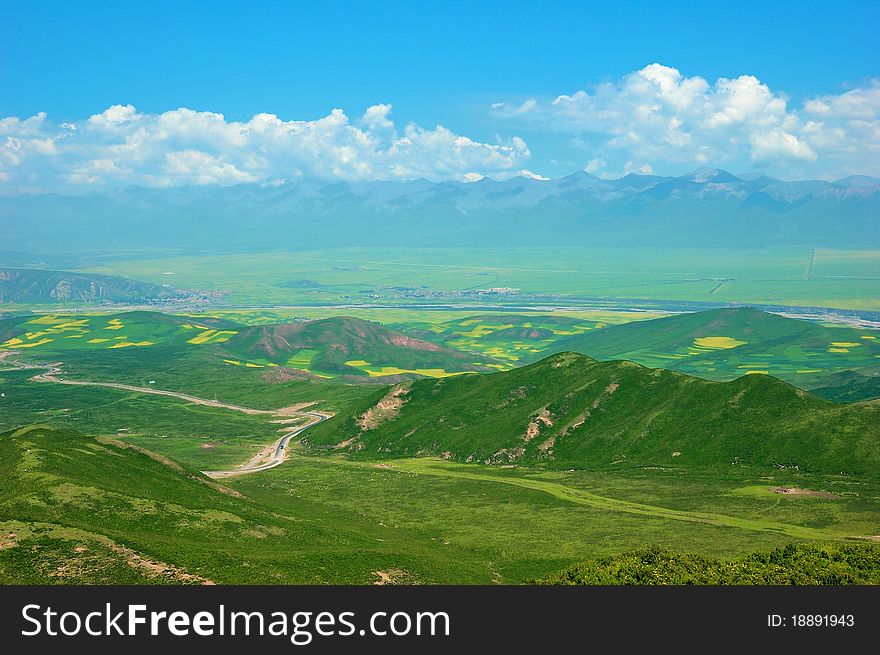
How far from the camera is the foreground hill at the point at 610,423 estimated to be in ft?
449

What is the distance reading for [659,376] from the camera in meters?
172

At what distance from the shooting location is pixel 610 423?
162000 millimetres

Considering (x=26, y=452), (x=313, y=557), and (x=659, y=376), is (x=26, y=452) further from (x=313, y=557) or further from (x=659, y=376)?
(x=659, y=376)

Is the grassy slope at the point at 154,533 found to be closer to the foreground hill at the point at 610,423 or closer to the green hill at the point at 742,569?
the green hill at the point at 742,569

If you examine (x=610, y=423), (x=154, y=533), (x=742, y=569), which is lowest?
(x=610, y=423)

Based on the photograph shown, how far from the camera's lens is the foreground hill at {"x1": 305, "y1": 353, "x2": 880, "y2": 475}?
136875 mm

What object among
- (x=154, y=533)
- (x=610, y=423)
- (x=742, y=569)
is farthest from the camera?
(x=610, y=423)

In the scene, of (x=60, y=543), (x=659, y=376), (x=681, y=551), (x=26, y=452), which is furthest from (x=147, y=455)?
(x=659, y=376)

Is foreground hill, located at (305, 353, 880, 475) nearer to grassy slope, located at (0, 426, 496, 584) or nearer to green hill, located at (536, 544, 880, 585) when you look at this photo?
grassy slope, located at (0, 426, 496, 584)

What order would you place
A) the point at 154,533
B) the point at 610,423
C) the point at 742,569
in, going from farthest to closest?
the point at 610,423
the point at 154,533
the point at 742,569

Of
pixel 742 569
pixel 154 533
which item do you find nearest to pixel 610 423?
pixel 742 569

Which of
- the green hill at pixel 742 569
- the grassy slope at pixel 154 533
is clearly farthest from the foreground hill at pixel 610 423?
the green hill at pixel 742 569

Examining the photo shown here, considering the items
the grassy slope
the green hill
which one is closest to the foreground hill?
the grassy slope

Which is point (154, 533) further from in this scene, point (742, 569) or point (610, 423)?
point (610, 423)
